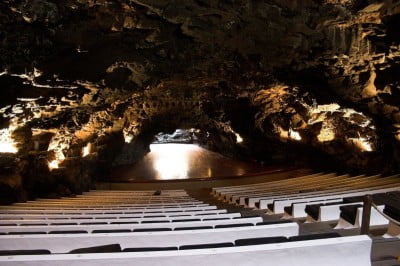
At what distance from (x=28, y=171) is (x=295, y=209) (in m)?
10.3

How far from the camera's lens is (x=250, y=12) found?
10008mm

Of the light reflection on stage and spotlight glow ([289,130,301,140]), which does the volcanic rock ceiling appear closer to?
spotlight glow ([289,130,301,140])

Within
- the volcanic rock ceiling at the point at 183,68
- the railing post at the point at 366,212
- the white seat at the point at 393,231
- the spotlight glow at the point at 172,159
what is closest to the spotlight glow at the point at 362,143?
the volcanic rock ceiling at the point at 183,68

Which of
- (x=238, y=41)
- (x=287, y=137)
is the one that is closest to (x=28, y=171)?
(x=238, y=41)

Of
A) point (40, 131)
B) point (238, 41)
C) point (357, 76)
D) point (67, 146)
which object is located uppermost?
point (238, 41)

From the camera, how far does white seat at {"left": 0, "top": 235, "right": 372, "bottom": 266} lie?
2.35 meters

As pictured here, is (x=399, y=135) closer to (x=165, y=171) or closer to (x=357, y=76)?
(x=357, y=76)

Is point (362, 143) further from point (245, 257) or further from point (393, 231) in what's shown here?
point (245, 257)

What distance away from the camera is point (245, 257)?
249 centimetres

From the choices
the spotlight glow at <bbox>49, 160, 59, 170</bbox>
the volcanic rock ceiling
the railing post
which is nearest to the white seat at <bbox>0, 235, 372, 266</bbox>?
the railing post

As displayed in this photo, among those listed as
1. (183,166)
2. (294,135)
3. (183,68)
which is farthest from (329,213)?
(183,166)

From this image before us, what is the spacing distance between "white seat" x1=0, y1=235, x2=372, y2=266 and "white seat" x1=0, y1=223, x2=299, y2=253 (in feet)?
3.06

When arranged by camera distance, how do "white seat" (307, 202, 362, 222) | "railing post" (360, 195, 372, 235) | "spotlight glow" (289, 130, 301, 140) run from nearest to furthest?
"railing post" (360, 195, 372, 235) < "white seat" (307, 202, 362, 222) < "spotlight glow" (289, 130, 301, 140)

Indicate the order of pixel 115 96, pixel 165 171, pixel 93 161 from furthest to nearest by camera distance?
pixel 165 171 → pixel 93 161 → pixel 115 96
